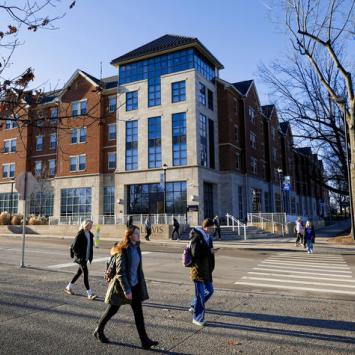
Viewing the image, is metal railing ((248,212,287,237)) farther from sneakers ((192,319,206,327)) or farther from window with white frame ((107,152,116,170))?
sneakers ((192,319,206,327))

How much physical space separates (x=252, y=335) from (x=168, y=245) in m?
18.4

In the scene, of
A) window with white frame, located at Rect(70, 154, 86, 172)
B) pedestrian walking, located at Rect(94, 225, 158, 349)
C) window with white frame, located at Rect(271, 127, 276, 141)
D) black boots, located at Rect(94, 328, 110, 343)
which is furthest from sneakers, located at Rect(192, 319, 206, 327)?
window with white frame, located at Rect(271, 127, 276, 141)

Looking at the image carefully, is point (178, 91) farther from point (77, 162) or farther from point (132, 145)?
point (77, 162)

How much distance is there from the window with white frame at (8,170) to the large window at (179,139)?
77.6 feet

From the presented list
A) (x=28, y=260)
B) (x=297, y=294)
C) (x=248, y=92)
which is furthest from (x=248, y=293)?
(x=248, y=92)

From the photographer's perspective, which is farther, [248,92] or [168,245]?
[248,92]

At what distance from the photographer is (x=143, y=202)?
3694 cm

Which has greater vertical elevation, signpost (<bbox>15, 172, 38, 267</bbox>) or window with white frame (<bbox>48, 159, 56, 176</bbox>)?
window with white frame (<bbox>48, 159, 56, 176</bbox>)

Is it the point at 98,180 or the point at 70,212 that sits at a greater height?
the point at 98,180

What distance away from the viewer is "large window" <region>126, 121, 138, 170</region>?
125ft

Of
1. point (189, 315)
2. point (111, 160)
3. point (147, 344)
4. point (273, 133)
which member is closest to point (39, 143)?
point (111, 160)

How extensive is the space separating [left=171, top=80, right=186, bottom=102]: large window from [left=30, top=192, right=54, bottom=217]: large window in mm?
19095

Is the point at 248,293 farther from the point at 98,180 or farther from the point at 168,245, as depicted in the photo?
the point at 98,180

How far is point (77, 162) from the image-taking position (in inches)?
1650
